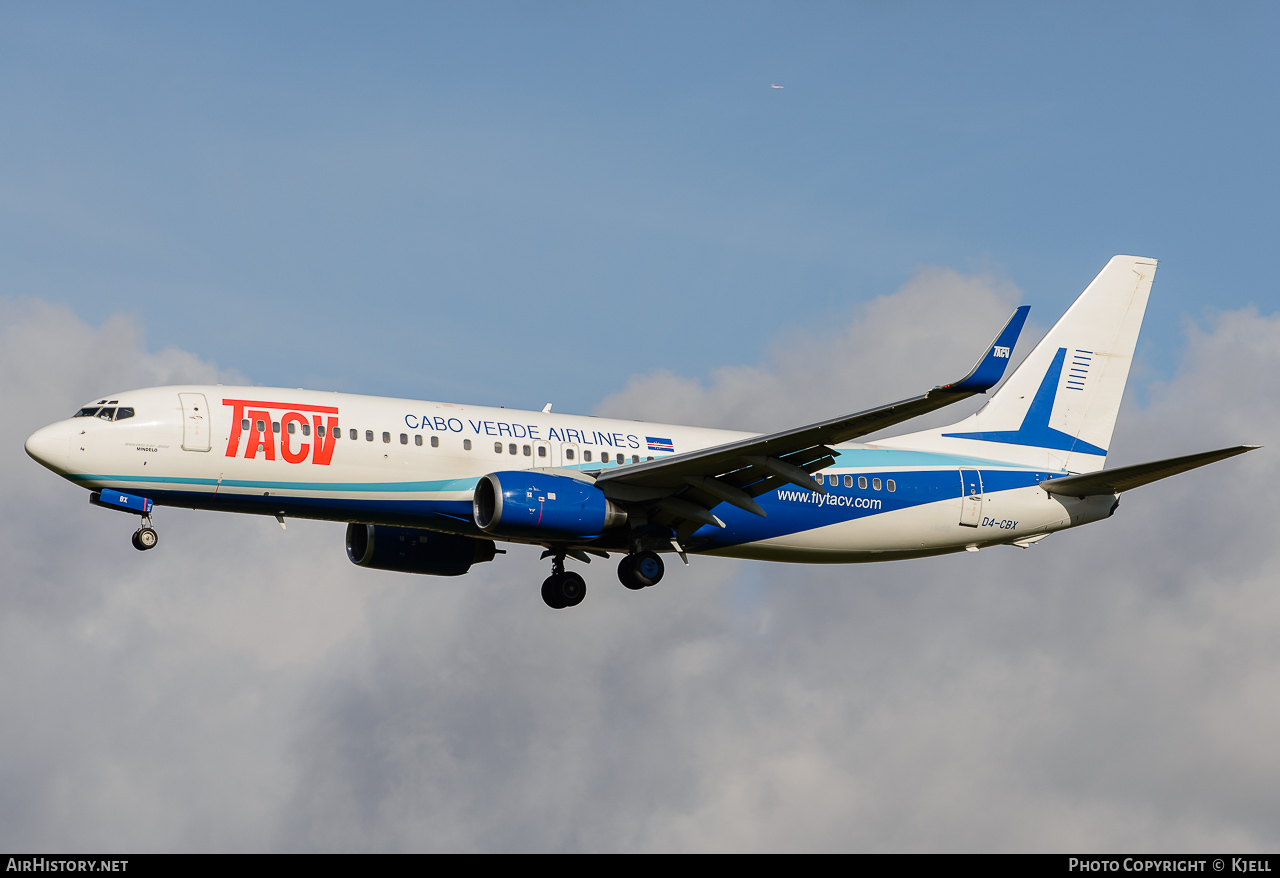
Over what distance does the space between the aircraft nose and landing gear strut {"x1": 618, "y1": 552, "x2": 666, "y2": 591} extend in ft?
47.2

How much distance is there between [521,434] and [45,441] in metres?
11.7

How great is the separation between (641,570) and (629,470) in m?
3.27

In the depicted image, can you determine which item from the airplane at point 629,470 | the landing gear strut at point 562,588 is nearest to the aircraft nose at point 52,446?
the airplane at point 629,470

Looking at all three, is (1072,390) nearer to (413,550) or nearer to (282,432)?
(413,550)

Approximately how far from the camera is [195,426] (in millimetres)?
35531

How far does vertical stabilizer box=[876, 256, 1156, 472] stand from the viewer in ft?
151

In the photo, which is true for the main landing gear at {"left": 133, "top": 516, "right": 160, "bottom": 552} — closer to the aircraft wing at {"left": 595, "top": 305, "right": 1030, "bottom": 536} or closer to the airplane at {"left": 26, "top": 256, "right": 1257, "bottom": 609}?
the airplane at {"left": 26, "top": 256, "right": 1257, "bottom": 609}

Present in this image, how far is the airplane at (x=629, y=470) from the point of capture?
116ft

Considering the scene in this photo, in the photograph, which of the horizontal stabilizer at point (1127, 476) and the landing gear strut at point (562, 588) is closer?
the horizontal stabilizer at point (1127, 476)

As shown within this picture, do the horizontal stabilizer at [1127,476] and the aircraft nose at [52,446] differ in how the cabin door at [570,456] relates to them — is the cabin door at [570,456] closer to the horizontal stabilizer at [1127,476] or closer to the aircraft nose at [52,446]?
the aircraft nose at [52,446]

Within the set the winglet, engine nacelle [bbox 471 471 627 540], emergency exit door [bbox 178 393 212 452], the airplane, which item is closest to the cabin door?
→ the airplane

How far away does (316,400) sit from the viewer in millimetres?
37000

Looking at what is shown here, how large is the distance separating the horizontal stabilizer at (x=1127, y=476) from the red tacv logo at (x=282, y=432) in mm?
21769

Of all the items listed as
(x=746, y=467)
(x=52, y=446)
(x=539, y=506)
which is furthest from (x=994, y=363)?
(x=52, y=446)
